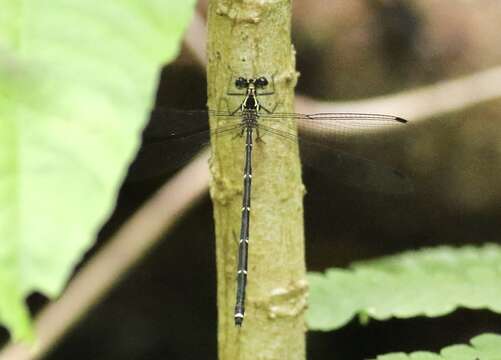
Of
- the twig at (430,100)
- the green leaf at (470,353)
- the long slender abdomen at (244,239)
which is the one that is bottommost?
the green leaf at (470,353)


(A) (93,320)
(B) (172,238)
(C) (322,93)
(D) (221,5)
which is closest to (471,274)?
(D) (221,5)

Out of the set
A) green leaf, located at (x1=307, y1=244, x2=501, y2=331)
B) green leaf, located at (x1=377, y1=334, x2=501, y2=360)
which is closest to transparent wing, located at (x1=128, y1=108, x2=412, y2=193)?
green leaf, located at (x1=307, y1=244, x2=501, y2=331)

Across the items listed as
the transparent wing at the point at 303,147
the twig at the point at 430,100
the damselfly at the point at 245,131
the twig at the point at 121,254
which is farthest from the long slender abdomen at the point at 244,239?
the twig at the point at 430,100

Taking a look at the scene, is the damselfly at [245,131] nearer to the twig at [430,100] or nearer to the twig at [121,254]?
the twig at [430,100]

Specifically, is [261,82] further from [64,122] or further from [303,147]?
[303,147]

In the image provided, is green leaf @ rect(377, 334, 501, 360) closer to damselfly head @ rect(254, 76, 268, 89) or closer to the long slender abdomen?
the long slender abdomen

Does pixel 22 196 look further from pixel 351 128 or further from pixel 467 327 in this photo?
pixel 467 327

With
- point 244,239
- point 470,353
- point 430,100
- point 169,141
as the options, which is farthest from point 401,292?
point 430,100
